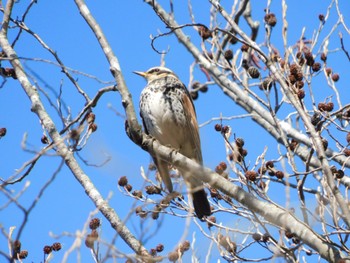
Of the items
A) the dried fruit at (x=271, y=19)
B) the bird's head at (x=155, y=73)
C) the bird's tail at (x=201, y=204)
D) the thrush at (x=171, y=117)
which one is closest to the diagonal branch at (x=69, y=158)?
the bird's tail at (x=201, y=204)

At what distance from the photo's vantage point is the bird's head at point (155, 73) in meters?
7.38

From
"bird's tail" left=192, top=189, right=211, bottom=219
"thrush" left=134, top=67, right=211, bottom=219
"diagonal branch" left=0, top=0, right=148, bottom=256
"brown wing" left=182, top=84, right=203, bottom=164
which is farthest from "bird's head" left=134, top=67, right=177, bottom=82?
"diagonal branch" left=0, top=0, right=148, bottom=256

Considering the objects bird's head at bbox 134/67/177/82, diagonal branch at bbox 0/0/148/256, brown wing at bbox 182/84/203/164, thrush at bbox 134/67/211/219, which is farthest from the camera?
bird's head at bbox 134/67/177/82

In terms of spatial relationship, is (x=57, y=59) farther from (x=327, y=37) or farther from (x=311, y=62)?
(x=327, y=37)

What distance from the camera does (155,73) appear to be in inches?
295

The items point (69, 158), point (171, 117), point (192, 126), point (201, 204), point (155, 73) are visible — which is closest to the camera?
point (69, 158)

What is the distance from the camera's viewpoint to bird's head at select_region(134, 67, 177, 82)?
291 inches

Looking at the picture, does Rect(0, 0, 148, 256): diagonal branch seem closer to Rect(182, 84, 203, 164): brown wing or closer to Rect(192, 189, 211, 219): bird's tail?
Rect(192, 189, 211, 219): bird's tail

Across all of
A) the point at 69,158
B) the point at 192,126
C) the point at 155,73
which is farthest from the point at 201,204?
the point at 155,73

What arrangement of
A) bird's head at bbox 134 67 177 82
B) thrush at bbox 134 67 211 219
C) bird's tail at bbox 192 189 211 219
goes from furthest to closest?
bird's head at bbox 134 67 177 82 → thrush at bbox 134 67 211 219 → bird's tail at bbox 192 189 211 219

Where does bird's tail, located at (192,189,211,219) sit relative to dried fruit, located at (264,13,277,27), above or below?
below

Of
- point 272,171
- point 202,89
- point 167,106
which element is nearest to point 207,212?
point 272,171

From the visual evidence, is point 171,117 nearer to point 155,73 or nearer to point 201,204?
point 155,73

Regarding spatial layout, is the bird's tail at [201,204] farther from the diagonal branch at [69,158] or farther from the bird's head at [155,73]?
the bird's head at [155,73]
